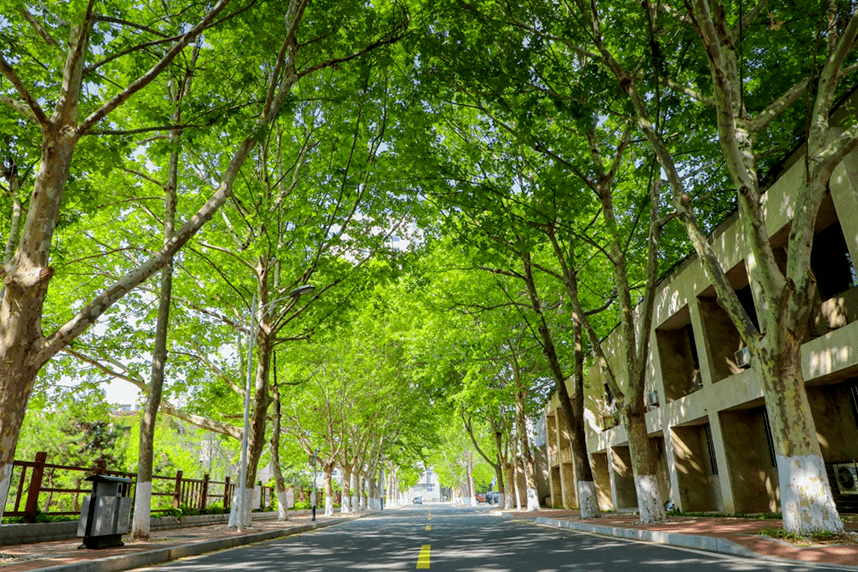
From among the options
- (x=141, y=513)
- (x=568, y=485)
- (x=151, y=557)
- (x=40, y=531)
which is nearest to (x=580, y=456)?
(x=141, y=513)

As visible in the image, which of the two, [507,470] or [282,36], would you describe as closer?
[282,36]

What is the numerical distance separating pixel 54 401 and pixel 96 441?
59.3ft

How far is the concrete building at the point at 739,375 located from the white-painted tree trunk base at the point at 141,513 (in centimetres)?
1444

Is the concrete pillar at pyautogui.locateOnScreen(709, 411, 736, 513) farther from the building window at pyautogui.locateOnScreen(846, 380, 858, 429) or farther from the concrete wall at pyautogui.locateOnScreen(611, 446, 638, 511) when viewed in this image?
the concrete wall at pyautogui.locateOnScreen(611, 446, 638, 511)

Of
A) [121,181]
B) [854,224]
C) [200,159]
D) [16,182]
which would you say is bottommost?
[854,224]

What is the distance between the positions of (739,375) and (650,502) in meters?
4.67

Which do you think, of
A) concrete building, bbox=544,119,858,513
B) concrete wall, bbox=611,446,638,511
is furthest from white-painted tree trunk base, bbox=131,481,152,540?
concrete wall, bbox=611,446,638,511

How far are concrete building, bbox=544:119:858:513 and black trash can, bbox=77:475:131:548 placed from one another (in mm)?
14235

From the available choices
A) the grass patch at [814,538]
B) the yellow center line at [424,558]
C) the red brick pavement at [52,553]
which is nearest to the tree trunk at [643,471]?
the grass patch at [814,538]

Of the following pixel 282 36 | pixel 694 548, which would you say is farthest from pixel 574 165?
pixel 694 548

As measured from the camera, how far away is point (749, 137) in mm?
9961

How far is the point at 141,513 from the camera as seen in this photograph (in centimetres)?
1259

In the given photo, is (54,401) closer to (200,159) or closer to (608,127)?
(200,159)

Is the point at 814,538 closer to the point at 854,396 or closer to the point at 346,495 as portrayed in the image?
the point at 854,396
